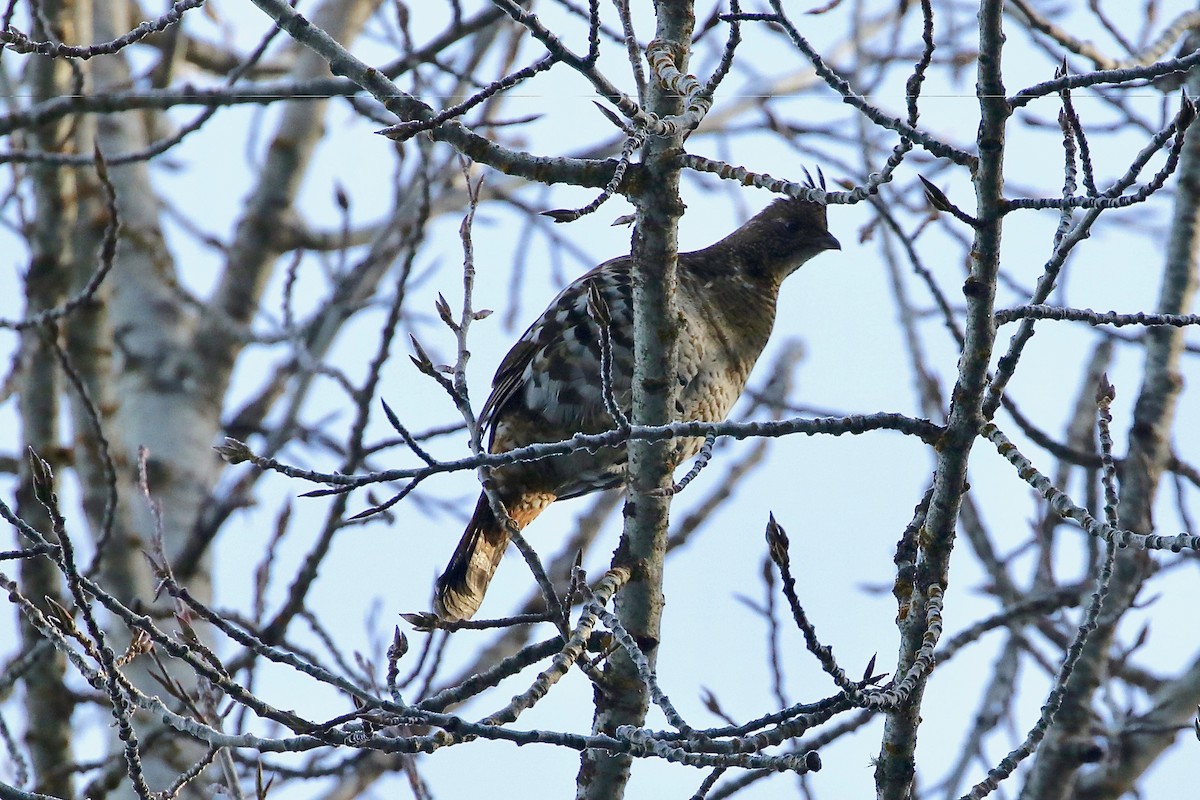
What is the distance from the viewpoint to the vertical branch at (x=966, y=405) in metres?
2.03

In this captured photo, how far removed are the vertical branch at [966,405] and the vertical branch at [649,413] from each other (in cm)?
73

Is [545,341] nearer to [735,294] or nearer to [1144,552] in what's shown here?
[735,294]

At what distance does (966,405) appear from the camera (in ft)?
7.54

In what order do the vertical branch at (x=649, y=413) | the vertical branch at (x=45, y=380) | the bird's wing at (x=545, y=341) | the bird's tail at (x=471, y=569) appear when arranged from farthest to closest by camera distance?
the vertical branch at (x=45, y=380)
the bird's wing at (x=545, y=341)
the bird's tail at (x=471, y=569)
the vertical branch at (x=649, y=413)

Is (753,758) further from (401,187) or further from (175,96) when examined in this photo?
(401,187)

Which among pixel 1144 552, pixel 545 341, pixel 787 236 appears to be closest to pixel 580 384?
pixel 545 341

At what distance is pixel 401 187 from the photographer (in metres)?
6.11

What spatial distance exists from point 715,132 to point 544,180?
534 centimetres

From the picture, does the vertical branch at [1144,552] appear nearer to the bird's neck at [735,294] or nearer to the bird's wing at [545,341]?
the bird's neck at [735,294]

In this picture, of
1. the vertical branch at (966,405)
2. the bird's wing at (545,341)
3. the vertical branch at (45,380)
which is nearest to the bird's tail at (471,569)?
the bird's wing at (545,341)

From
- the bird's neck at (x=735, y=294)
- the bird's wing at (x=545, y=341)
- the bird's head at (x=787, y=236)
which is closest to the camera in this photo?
the bird's wing at (x=545, y=341)

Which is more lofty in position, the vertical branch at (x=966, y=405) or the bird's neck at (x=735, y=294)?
the bird's neck at (x=735, y=294)

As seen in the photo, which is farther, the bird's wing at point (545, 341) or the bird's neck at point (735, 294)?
the bird's neck at point (735, 294)

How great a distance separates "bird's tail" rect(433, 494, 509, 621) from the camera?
4.12 meters
